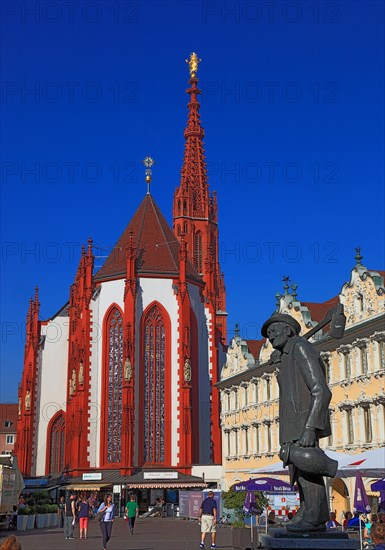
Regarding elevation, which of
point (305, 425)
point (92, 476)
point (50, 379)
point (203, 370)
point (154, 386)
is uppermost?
point (50, 379)

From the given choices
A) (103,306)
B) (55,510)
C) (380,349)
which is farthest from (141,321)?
Answer: (380,349)

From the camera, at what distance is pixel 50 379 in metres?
65.6

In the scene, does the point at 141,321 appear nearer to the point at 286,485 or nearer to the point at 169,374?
the point at 169,374

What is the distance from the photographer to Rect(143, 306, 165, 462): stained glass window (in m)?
53.2

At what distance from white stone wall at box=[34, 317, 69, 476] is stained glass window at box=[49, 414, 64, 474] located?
593 millimetres

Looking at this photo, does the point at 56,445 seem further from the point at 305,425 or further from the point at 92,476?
the point at 305,425

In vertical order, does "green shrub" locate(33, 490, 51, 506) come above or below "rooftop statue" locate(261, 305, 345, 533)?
below

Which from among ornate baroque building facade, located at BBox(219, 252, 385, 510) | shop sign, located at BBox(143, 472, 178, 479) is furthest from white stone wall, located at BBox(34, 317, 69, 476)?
ornate baroque building facade, located at BBox(219, 252, 385, 510)

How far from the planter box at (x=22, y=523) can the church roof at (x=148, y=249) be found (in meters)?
28.1

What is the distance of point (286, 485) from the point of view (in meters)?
24.5

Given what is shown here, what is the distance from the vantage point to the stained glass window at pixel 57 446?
61.2 m

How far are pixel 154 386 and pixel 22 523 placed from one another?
24480mm

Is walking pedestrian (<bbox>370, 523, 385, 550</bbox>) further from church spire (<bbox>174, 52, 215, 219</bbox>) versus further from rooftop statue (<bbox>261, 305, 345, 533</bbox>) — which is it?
church spire (<bbox>174, 52, 215, 219</bbox>)

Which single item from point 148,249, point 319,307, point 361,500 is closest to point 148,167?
point 148,249
